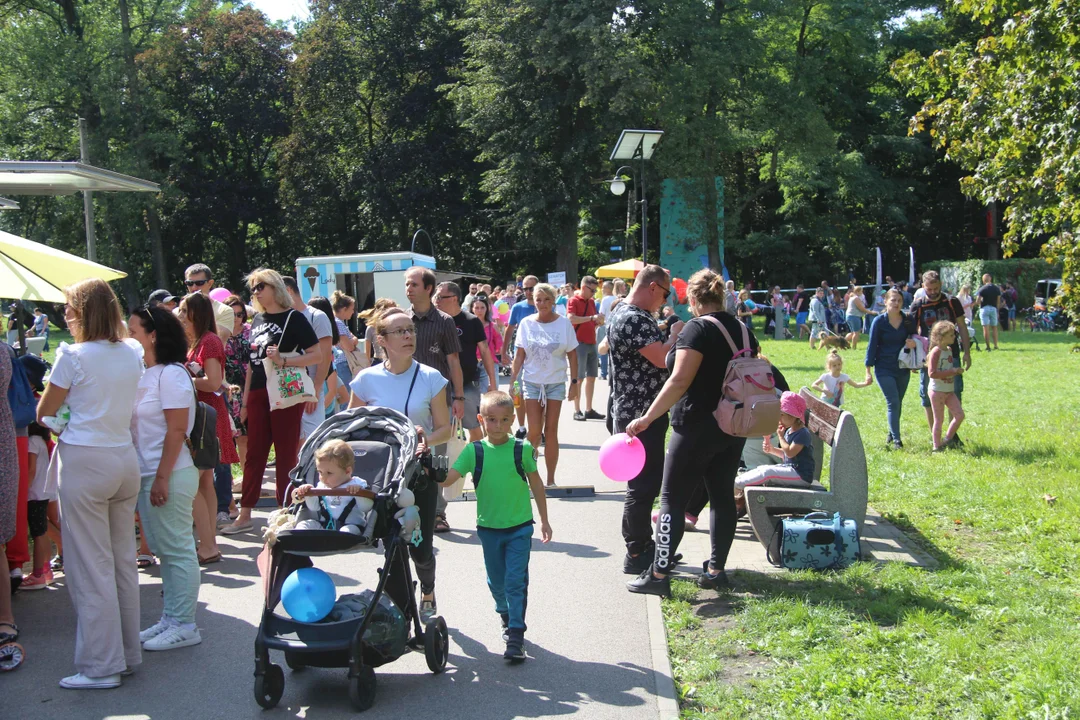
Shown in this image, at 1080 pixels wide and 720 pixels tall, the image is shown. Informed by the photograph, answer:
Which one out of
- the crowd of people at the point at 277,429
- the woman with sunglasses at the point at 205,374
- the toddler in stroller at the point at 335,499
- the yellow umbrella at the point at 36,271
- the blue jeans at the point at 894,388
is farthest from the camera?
the blue jeans at the point at 894,388

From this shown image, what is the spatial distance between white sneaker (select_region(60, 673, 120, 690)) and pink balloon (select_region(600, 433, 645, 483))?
9.23ft

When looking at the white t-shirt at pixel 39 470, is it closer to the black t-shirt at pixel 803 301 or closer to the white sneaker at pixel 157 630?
the white sneaker at pixel 157 630

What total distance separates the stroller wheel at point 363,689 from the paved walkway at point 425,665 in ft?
0.21

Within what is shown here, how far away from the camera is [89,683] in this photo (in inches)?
187

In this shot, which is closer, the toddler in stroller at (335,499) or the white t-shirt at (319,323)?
the toddler in stroller at (335,499)

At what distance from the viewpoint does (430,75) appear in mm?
45594

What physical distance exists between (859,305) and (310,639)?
2510cm

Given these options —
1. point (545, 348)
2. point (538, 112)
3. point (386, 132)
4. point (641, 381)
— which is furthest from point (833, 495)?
point (386, 132)

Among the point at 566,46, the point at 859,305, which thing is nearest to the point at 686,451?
the point at 859,305

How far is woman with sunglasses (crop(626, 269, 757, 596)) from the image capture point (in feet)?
19.4

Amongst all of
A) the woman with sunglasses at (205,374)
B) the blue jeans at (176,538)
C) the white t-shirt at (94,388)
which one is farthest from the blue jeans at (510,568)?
the woman with sunglasses at (205,374)

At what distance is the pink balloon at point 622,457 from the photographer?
5.94 m

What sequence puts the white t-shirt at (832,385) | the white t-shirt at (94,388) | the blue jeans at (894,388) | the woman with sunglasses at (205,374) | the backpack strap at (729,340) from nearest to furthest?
the white t-shirt at (94,388), the backpack strap at (729,340), the woman with sunglasses at (205,374), the white t-shirt at (832,385), the blue jeans at (894,388)

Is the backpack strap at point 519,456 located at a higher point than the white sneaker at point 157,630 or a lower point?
higher
